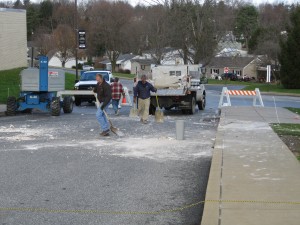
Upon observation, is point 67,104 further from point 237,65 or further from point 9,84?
point 237,65

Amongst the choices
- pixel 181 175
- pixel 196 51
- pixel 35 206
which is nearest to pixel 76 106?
pixel 181 175

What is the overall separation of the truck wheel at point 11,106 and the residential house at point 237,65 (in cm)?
6817

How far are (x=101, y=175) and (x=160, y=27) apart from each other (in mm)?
56833

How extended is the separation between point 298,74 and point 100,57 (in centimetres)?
5727

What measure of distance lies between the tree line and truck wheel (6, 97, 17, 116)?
938 inches

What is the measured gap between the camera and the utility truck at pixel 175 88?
76.5 feet

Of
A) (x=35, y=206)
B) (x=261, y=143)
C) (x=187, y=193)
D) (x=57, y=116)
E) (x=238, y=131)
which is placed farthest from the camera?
(x=57, y=116)

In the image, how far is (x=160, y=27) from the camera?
215 ft

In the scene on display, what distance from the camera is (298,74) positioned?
52.8 metres

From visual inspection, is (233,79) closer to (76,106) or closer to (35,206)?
(76,106)

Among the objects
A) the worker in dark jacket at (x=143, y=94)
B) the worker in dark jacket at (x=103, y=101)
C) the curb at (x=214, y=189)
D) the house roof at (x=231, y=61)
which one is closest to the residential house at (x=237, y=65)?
the house roof at (x=231, y=61)

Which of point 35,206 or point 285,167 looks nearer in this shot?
point 35,206

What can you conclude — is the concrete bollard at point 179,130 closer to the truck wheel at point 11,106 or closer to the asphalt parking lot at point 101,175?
the asphalt parking lot at point 101,175

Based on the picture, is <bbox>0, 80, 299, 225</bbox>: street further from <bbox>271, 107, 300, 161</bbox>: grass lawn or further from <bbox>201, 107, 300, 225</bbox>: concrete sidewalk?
<bbox>271, 107, 300, 161</bbox>: grass lawn
